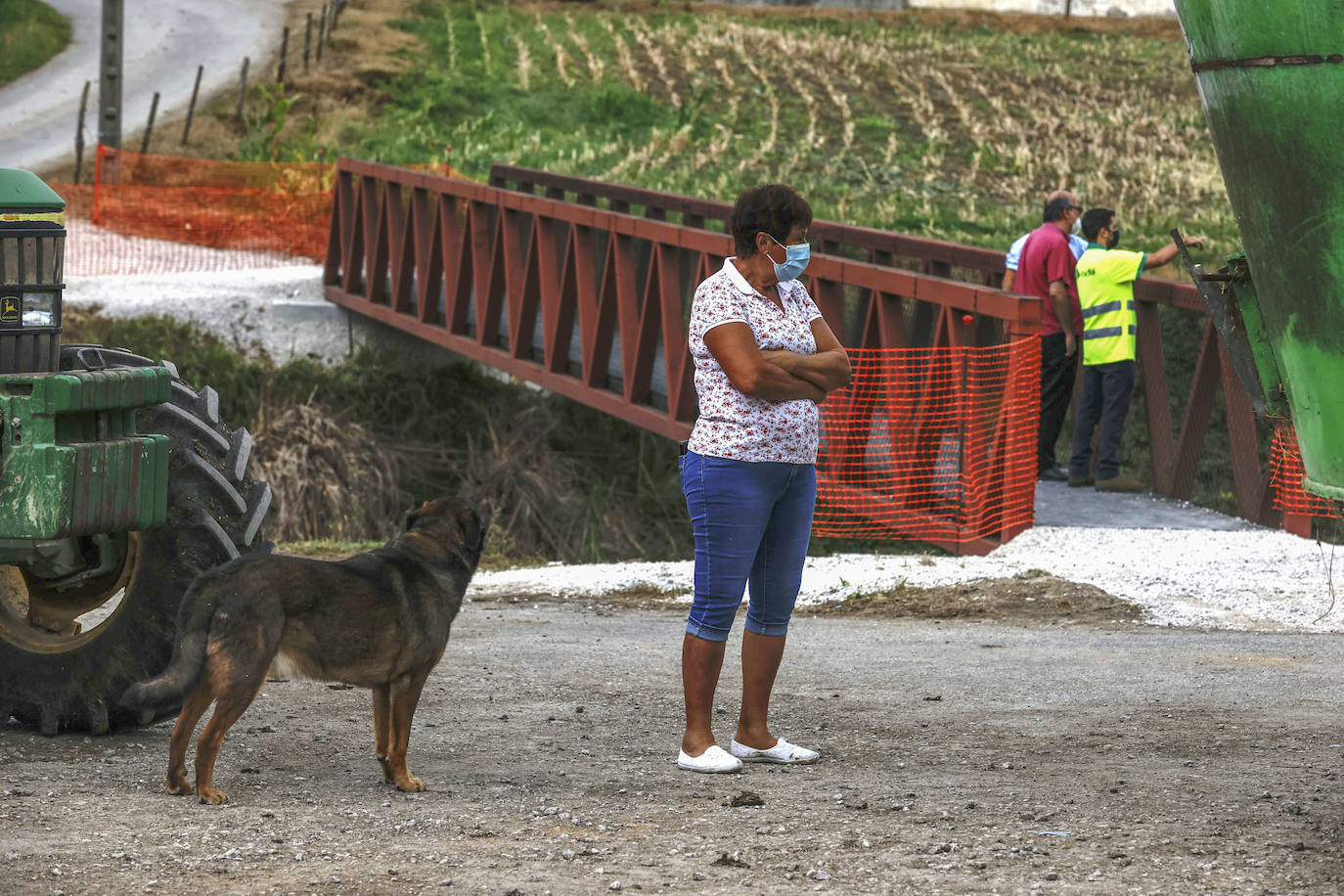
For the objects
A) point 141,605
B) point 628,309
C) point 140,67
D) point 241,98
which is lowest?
point 141,605

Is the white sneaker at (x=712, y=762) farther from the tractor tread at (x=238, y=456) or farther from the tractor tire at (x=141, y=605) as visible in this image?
the tractor tread at (x=238, y=456)

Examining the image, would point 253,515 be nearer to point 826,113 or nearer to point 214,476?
point 214,476

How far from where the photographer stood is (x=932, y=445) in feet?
38.3

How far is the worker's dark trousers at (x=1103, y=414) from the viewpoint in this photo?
12609 mm

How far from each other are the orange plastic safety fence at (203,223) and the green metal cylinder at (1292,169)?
18221mm

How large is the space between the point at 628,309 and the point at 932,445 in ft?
12.1

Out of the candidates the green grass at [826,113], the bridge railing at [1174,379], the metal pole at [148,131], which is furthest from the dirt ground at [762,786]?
the metal pole at [148,131]

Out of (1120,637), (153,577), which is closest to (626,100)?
(1120,637)

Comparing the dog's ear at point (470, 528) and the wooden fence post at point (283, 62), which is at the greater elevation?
the wooden fence post at point (283, 62)

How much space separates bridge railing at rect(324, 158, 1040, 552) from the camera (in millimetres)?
11414

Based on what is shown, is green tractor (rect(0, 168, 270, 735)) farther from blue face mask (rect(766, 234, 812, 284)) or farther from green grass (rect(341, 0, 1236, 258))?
green grass (rect(341, 0, 1236, 258))

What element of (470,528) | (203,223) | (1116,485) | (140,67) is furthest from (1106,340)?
(140,67)

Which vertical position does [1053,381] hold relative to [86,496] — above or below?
below

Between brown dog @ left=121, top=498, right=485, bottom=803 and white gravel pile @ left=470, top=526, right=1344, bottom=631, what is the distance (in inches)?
192
